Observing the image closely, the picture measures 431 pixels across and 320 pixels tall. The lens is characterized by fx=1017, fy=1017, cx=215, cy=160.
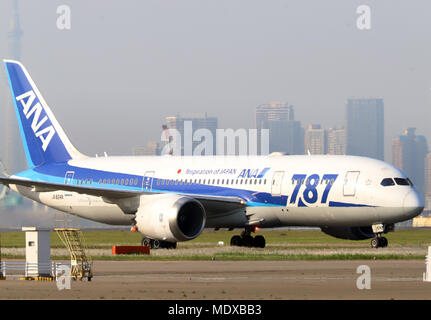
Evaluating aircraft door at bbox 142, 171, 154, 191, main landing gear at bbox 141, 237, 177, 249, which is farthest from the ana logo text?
main landing gear at bbox 141, 237, 177, 249

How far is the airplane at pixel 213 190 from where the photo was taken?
46.2m

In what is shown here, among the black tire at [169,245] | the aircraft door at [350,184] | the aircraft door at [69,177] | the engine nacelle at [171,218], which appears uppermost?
the aircraft door at [350,184]

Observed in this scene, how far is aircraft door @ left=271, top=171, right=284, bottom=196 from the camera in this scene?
48.4 meters

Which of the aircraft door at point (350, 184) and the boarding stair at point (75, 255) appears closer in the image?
the boarding stair at point (75, 255)

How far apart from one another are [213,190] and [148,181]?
4.22 m

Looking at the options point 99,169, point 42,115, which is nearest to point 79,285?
point 99,169

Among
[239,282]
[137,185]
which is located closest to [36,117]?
[137,185]

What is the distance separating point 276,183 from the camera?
48.6 meters

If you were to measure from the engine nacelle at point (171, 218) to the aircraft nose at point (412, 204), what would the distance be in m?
9.18

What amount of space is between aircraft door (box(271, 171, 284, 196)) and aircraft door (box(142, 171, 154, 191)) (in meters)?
7.84

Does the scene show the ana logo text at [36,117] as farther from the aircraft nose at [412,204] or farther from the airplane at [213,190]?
the aircraft nose at [412,204]

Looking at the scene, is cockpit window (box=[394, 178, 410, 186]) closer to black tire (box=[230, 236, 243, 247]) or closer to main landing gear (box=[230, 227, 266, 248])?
main landing gear (box=[230, 227, 266, 248])

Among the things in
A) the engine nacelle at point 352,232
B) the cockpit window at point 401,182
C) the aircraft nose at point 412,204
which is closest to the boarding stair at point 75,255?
the aircraft nose at point 412,204
